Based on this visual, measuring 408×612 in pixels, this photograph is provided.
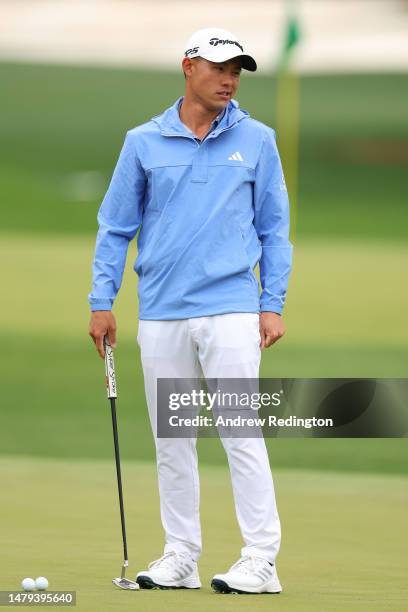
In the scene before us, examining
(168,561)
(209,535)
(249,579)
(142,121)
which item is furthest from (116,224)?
(142,121)

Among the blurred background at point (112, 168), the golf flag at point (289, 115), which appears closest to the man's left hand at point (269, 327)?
the blurred background at point (112, 168)

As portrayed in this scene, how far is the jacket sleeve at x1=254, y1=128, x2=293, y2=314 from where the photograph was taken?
570cm

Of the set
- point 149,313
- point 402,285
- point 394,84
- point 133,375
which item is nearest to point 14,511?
point 149,313

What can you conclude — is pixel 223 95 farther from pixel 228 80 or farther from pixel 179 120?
pixel 179 120

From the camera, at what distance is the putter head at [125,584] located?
17.7 feet

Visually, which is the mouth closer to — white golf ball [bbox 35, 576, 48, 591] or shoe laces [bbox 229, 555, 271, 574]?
shoe laces [bbox 229, 555, 271, 574]

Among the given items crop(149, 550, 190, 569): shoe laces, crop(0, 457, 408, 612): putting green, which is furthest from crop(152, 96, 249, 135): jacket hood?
crop(0, 457, 408, 612): putting green

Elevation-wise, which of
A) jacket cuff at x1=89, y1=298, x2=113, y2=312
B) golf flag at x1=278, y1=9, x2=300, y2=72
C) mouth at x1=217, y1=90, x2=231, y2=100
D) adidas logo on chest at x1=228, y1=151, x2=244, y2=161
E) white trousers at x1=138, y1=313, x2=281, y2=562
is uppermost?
golf flag at x1=278, y1=9, x2=300, y2=72

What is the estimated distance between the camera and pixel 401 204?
1428 inches

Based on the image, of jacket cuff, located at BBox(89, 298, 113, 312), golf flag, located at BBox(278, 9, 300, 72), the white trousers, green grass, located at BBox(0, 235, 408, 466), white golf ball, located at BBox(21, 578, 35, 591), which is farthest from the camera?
golf flag, located at BBox(278, 9, 300, 72)

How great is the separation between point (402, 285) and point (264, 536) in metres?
17.0

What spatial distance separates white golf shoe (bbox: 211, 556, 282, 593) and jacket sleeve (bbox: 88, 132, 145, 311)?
103cm

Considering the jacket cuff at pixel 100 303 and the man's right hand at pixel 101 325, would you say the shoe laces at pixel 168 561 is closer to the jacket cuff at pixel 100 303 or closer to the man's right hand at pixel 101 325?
the man's right hand at pixel 101 325

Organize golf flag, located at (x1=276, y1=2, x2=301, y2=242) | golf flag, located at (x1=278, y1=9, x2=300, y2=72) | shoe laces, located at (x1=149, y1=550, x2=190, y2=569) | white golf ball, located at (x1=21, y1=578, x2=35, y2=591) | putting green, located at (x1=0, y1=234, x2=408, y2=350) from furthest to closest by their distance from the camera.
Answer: golf flag, located at (x1=276, y1=2, x2=301, y2=242)
golf flag, located at (x1=278, y1=9, x2=300, y2=72)
putting green, located at (x1=0, y1=234, x2=408, y2=350)
shoe laces, located at (x1=149, y1=550, x2=190, y2=569)
white golf ball, located at (x1=21, y1=578, x2=35, y2=591)
